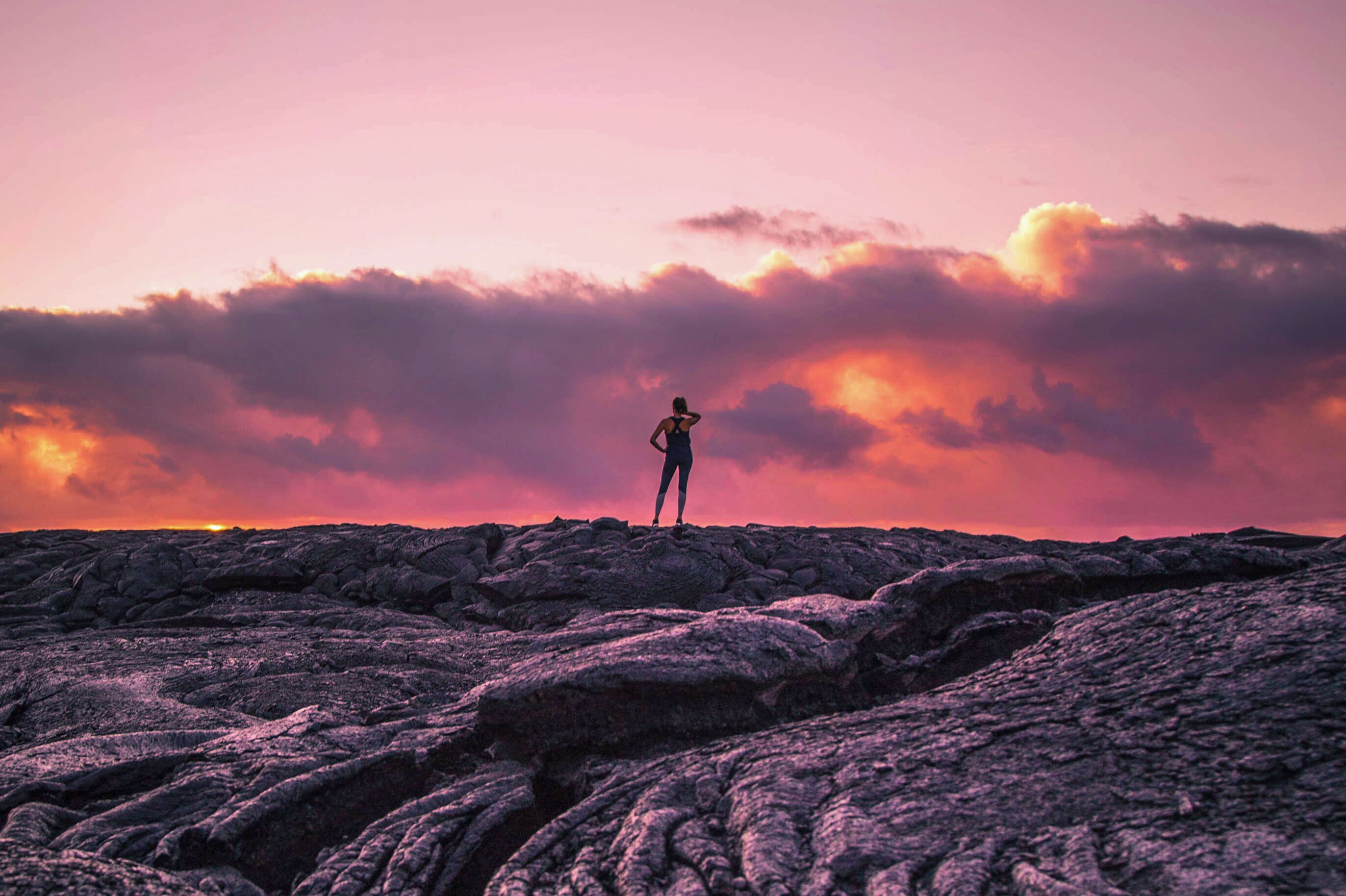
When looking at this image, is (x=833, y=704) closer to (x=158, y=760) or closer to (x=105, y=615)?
(x=158, y=760)

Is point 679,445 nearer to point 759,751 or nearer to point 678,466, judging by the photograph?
point 678,466

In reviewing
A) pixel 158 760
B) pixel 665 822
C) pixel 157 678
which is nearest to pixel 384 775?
pixel 158 760

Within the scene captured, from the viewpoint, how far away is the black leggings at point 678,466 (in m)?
18.0

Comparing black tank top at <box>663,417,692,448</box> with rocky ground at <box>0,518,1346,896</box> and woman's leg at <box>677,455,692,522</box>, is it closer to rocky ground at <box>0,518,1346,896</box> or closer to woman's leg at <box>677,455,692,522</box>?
woman's leg at <box>677,455,692,522</box>

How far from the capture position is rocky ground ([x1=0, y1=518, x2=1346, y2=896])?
12.9 feet

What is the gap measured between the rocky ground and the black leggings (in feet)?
23.5

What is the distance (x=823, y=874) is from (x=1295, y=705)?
8.50 ft

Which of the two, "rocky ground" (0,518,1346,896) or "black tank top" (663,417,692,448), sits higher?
"black tank top" (663,417,692,448)

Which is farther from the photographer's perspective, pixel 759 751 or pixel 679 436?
pixel 679 436

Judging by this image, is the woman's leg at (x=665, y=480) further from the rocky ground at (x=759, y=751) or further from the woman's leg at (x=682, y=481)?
the rocky ground at (x=759, y=751)

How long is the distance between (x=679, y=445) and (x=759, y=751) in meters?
12.8

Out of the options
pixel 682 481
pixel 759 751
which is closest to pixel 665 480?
pixel 682 481

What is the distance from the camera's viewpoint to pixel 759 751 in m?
5.36

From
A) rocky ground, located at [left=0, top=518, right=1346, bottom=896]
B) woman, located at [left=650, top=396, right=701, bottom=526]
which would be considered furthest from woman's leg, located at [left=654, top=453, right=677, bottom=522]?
rocky ground, located at [left=0, top=518, right=1346, bottom=896]
